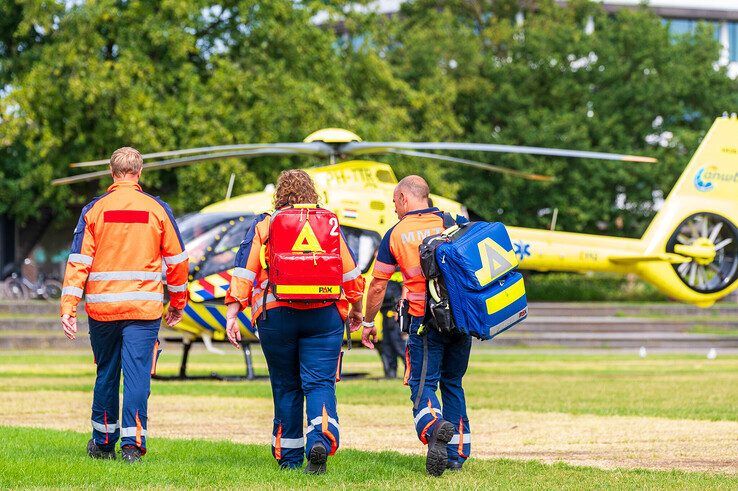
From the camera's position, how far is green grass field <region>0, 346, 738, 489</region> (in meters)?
7.62

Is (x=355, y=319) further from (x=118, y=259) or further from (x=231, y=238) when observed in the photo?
(x=231, y=238)

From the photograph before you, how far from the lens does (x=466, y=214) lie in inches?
745

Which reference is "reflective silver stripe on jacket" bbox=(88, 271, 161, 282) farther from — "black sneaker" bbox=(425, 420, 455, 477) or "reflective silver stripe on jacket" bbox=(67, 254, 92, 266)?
"black sneaker" bbox=(425, 420, 455, 477)

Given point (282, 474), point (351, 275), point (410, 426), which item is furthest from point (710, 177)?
point (282, 474)

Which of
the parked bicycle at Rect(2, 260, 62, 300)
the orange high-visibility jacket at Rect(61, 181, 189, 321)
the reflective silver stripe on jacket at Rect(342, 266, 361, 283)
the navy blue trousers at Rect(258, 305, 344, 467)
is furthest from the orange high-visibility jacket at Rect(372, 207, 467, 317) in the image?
the parked bicycle at Rect(2, 260, 62, 300)

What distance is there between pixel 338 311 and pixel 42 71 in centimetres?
2593

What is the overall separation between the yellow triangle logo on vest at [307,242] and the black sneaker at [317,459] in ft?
3.78

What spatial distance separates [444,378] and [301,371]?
1034 mm

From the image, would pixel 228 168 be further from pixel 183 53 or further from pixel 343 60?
pixel 343 60

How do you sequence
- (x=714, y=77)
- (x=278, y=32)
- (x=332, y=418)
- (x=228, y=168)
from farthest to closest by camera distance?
(x=714, y=77) < (x=278, y=32) < (x=228, y=168) < (x=332, y=418)

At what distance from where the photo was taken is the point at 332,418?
785 cm

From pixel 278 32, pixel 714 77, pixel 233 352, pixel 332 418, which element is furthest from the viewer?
pixel 714 77

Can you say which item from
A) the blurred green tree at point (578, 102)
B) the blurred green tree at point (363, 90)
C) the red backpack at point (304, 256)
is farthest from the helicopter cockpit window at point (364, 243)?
the blurred green tree at point (578, 102)

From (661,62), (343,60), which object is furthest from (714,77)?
(343,60)
